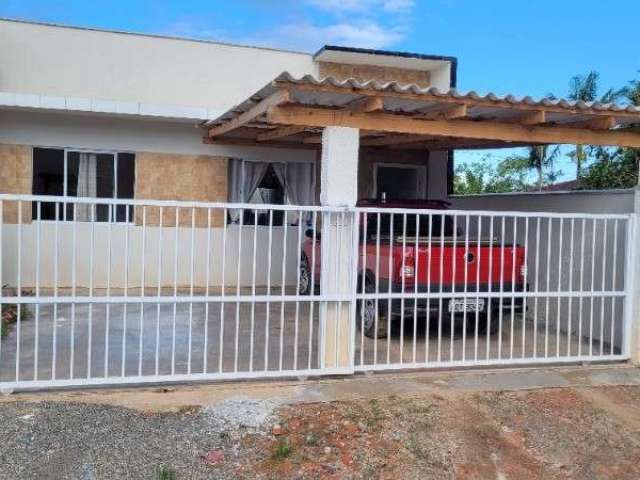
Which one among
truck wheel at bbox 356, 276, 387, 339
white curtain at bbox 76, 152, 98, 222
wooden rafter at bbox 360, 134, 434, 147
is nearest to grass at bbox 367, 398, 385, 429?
truck wheel at bbox 356, 276, 387, 339

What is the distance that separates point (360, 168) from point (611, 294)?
6695 mm

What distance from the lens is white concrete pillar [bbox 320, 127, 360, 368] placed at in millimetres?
6117

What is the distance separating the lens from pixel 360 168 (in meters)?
12.9

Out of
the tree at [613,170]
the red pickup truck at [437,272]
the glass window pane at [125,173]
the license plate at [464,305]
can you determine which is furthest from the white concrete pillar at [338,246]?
the tree at [613,170]

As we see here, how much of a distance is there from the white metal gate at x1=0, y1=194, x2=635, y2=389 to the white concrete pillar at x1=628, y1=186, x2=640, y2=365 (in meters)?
0.07

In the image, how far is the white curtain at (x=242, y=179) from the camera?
1217 cm

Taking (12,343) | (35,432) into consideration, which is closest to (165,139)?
(12,343)

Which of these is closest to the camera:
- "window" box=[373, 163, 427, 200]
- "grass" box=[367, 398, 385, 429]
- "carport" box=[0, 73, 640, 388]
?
"grass" box=[367, 398, 385, 429]

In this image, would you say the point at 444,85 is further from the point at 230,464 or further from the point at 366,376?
the point at 230,464

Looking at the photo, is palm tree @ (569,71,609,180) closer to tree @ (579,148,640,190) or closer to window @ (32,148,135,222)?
tree @ (579,148,640,190)

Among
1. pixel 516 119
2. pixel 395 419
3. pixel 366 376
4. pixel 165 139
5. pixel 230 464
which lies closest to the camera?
pixel 230 464

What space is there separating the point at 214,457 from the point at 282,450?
478 mm

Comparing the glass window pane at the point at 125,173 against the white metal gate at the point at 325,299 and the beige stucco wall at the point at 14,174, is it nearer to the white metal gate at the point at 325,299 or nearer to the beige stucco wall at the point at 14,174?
the white metal gate at the point at 325,299

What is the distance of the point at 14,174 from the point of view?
431 inches
